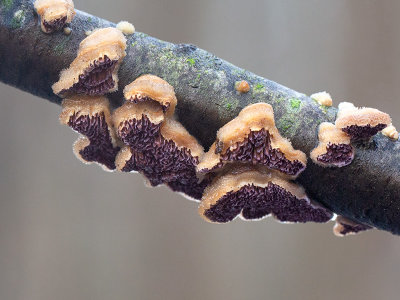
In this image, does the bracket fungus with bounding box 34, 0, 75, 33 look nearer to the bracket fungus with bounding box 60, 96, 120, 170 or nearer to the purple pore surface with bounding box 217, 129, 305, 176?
the bracket fungus with bounding box 60, 96, 120, 170

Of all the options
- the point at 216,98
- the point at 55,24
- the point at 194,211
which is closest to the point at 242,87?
the point at 216,98

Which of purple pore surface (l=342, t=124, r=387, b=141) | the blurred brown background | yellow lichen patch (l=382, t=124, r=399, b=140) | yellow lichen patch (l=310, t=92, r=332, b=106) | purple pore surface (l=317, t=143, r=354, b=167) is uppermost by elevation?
the blurred brown background

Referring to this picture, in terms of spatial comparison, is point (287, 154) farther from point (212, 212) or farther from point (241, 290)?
point (241, 290)

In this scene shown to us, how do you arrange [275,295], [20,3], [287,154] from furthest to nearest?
[275,295] < [20,3] < [287,154]

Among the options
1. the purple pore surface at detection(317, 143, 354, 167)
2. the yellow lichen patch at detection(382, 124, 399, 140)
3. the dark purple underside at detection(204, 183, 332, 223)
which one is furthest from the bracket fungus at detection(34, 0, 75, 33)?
the yellow lichen patch at detection(382, 124, 399, 140)

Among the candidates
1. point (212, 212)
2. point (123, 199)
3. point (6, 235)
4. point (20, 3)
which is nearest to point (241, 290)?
point (123, 199)

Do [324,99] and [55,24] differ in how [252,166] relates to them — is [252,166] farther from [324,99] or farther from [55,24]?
[55,24]
